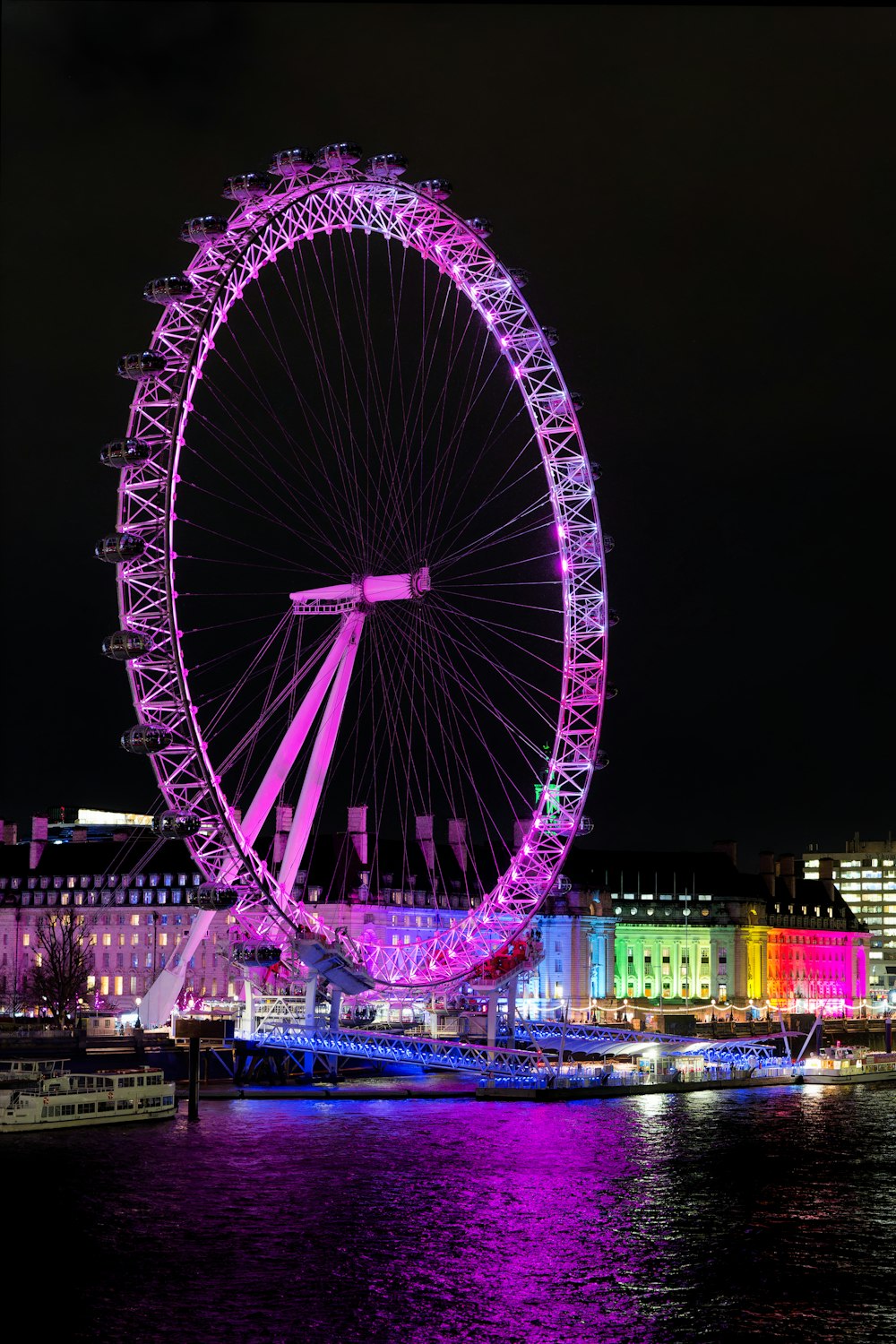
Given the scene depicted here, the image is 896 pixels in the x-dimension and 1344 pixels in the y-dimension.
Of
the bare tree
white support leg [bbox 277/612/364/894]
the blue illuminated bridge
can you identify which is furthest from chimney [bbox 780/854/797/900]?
white support leg [bbox 277/612/364/894]

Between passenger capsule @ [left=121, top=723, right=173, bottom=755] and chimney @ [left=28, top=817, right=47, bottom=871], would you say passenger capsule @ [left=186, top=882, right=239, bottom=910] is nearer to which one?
passenger capsule @ [left=121, top=723, right=173, bottom=755]

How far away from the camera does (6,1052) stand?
3287 inches

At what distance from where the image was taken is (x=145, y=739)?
60.6 metres

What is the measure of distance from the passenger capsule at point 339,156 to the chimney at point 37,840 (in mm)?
83972

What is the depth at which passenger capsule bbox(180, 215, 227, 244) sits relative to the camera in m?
60.8

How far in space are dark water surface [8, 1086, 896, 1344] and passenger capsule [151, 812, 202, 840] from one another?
9529mm

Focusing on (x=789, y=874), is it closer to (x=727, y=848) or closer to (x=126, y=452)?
(x=727, y=848)

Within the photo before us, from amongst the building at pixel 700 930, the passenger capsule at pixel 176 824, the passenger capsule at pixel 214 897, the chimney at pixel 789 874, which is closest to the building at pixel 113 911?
the building at pixel 700 930

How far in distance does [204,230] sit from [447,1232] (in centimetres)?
3089

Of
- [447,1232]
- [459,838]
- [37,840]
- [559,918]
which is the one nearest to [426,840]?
[459,838]

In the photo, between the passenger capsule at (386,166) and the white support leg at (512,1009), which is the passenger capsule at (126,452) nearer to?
the passenger capsule at (386,166)

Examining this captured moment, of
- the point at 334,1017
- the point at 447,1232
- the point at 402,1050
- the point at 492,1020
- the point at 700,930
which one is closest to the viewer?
the point at 447,1232

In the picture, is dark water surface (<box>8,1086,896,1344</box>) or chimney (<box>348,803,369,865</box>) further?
chimney (<box>348,803,369,865</box>)

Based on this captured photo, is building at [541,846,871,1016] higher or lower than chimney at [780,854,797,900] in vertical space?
lower
